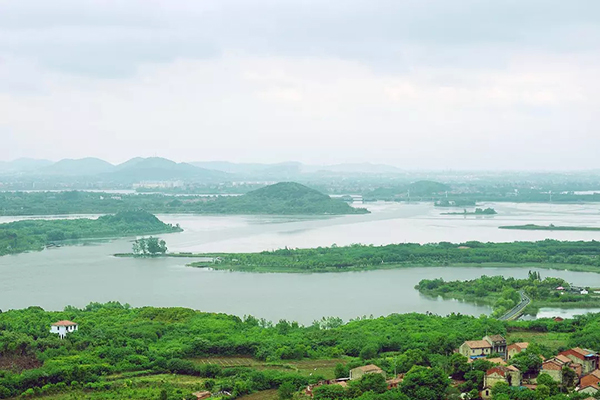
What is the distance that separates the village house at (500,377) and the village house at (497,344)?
1.39 metres

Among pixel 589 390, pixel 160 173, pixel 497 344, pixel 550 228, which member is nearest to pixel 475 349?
pixel 497 344

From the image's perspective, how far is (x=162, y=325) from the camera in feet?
42.7

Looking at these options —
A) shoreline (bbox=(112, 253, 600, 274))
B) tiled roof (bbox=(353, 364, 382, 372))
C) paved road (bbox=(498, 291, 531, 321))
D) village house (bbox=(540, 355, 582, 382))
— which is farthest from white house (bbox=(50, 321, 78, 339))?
shoreline (bbox=(112, 253, 600, 274))

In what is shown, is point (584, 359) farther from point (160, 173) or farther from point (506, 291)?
point (160, 173)

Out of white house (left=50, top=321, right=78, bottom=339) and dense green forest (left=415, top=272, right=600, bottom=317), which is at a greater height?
white house (left=50, top=321, right=78, bottom=339)

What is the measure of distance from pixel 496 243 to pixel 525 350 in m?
15.4

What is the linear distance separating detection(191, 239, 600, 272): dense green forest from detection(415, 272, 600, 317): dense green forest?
3693mm

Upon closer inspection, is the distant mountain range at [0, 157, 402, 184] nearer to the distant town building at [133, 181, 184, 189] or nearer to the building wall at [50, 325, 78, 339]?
the distant town building at [133, 181, 184, 189]

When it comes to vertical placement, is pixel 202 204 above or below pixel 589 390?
above

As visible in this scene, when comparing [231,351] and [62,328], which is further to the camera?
[62,328]

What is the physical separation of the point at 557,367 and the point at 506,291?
7125 millimetres

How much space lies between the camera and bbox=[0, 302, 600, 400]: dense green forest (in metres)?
9.59

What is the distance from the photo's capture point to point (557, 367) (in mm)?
9539

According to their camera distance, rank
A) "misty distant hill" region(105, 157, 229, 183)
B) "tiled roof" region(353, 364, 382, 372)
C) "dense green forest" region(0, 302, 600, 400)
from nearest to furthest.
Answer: "dense green forest" region(0, 302, 600, 400) → "tiled roof" region(353, 364, 382, 372) → "misty distant hill" region(105, 157, 229, 183)
